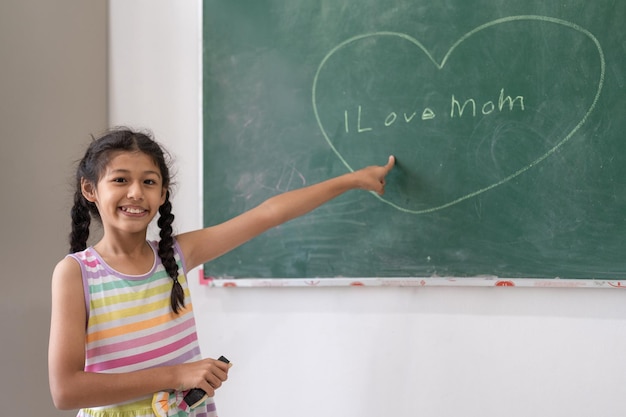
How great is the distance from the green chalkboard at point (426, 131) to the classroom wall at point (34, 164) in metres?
0.51

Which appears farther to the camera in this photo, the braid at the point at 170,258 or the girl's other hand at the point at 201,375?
the braid at the point at 170,258

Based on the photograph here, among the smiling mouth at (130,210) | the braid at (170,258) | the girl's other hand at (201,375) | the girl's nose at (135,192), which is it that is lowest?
the girl's other hand at (201,375)

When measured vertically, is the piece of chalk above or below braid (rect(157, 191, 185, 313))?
below

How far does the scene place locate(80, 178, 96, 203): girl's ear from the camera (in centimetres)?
170

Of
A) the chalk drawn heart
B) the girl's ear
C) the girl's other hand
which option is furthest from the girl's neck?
the chalk drawn heart

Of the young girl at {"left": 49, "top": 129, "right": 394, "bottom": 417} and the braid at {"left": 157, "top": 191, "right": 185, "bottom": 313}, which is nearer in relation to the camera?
the young girl at {"left": 49, "top": 129, "right": 394, "bottom": 417}

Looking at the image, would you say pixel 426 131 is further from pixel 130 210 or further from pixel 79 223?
pixel 79 223

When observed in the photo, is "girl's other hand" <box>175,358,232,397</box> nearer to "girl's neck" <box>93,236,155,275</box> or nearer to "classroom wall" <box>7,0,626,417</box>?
"girl's neck" <box>93,236,155,275</box>

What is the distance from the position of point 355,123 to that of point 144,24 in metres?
0.96

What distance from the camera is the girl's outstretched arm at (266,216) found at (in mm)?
1829

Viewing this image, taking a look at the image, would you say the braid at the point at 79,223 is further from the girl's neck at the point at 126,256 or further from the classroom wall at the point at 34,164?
the classroom wall at the point at 34,164

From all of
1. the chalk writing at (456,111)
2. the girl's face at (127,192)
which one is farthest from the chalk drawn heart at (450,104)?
the girl's face at (127,192)

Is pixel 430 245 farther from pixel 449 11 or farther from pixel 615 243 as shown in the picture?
pixel 449 11

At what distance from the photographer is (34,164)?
7.69ft
